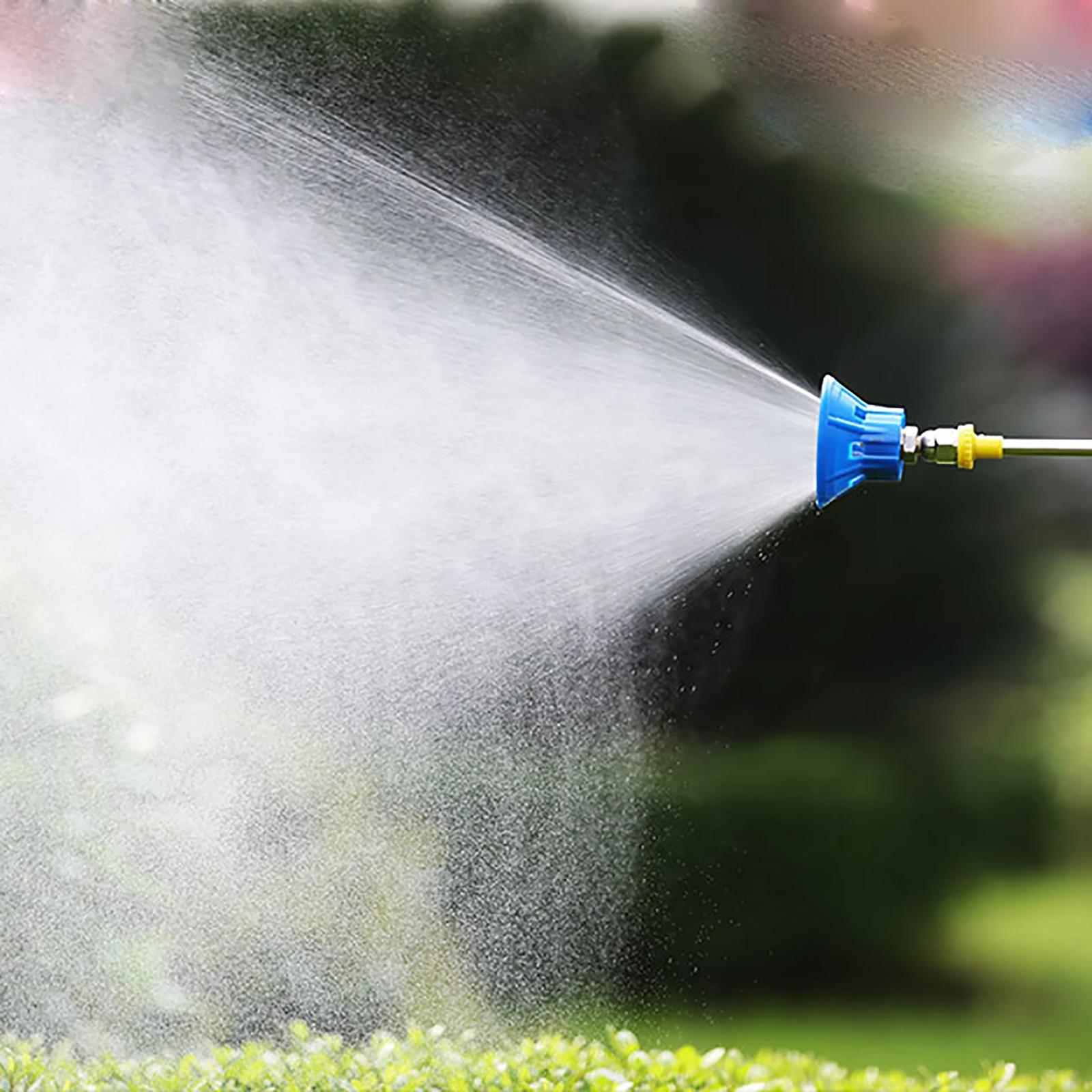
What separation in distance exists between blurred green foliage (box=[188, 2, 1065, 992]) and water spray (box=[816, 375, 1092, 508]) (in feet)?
6.07

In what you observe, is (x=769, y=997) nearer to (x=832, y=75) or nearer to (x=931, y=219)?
(x=931, y=219)

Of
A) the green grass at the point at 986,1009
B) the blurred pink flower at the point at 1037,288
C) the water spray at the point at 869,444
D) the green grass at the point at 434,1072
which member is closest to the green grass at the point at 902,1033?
the green grass at the point at 986,1009

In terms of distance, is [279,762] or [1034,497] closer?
[279,762]

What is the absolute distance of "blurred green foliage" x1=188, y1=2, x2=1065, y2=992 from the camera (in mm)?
3873

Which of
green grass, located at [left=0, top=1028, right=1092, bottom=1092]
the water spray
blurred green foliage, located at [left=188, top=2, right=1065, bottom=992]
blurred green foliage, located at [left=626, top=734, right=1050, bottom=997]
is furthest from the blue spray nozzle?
blurred green foliage, located at [left=626, top=734, right=1050, bottom=997]

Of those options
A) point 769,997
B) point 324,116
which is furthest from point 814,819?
point 324,116

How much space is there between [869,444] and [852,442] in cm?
2

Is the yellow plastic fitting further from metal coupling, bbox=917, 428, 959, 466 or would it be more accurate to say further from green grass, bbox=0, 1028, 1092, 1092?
green grass, bbox=0, 1028, 1092, 1092

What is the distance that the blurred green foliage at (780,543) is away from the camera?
387 centimetres

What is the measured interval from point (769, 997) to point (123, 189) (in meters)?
2.43

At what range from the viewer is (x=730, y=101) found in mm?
4020

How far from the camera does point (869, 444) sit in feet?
6.43

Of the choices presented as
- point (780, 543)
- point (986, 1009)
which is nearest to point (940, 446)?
point (780, 543)

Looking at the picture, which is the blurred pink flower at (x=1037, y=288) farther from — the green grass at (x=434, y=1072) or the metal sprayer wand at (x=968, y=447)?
the metal sprayer wand at (x=968, y=447)
